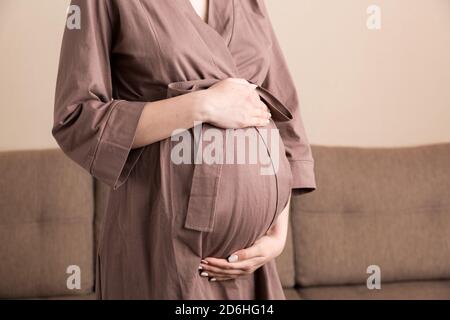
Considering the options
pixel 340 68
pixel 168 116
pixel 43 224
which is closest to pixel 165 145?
pixel 168 116

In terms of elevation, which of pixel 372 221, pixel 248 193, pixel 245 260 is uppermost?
pixel 248 193

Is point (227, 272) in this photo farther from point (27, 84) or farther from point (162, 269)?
point (27, 84)

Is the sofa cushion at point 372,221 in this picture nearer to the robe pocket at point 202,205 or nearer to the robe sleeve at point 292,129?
the robe sleeve at point 292,129

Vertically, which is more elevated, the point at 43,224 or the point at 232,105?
the point at 232,105

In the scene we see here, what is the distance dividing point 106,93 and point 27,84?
143 cm

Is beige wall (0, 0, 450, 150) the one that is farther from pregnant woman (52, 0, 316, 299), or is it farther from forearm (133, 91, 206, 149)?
forearm (133, 91, 206, 149)

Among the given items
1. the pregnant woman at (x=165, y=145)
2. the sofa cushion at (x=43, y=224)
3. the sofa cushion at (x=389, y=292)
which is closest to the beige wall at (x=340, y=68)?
the sofa cushion at (x=43, y=224)

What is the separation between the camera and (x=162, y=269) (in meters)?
0.80

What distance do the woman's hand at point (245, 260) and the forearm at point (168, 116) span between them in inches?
8.0

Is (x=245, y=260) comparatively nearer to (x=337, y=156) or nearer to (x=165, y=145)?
(x=165, y=145)

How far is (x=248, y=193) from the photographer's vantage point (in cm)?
85

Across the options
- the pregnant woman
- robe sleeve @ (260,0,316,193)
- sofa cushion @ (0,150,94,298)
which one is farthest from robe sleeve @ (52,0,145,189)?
sofa cushion @ (0,150,94,298)

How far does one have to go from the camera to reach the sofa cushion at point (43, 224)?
1.87 m

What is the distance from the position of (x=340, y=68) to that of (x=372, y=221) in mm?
622
